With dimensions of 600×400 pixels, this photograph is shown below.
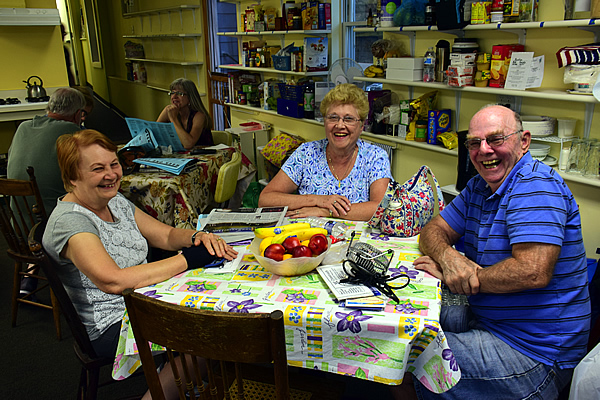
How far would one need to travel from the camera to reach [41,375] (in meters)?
2.35

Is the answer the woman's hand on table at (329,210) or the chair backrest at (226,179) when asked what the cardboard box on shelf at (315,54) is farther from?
the woman's hand on table at (329,210)

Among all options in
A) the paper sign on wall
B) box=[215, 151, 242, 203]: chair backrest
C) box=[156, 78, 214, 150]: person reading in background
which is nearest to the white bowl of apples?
the paper sign on wall

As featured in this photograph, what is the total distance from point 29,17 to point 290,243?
19.4 feet

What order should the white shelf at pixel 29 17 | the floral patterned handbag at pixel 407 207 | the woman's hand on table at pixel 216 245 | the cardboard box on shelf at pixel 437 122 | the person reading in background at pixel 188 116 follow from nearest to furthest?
1. the woman's hand on table at pixel 216 245
2. the floral patterned handbag at pixel 407 207
3. the cardboard box on shelf at pixel 437 122
4. the person reading in background at pixel 188 116
5. the white shelf at pixel 29 17

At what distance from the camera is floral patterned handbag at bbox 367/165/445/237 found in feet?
5.95

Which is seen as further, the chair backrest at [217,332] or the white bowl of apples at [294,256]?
the white bowl of apples at [294,256]

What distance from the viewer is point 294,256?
1451mm

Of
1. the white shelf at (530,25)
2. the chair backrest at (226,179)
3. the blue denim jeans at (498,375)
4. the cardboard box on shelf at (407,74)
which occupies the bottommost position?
the blue denim jeans at (498,375)

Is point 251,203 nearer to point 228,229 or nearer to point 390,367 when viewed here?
point 228,229

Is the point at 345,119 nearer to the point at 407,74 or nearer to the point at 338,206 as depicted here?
the point at 338,206

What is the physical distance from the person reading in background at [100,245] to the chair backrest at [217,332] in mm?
426

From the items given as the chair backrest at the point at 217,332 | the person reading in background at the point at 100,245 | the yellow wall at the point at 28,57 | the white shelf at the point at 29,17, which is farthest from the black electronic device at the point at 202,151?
the white shelf at the point at 29,17

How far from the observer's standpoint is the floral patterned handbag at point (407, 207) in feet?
5.95

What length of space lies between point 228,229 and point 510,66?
5.78 feet
